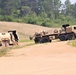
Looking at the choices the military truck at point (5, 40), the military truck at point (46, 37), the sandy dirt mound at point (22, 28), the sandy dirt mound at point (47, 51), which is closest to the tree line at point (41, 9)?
the sandy dirt mound at point (22, 28)

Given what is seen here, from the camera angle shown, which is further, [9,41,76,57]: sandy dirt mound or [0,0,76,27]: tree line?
[0,0,76,27]: tree line

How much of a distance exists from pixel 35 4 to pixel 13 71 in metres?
119

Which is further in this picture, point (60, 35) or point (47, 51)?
point (60, 35)

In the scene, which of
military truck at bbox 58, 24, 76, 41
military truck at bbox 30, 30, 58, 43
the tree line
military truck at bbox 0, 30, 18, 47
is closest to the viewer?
military truck at bbox 0, 30, 18, 47

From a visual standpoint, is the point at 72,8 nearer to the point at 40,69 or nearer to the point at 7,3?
the point at 7,3

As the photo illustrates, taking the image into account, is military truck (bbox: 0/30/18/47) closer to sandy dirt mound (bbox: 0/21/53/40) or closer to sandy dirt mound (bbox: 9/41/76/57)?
sandy dirt mound (bbox: 9/41/76/57)

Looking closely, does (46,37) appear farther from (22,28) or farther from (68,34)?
(22,28)

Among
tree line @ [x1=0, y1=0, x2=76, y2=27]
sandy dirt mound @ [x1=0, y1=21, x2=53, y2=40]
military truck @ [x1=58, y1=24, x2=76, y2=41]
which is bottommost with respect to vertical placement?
sandy dirt mound @ [x1=0, y1=21, x2=53, y2=40]

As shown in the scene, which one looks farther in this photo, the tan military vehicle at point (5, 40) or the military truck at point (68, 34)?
the military truck at point (68, 34)

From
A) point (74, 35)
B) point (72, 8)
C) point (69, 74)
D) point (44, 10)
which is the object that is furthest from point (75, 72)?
point (72, 8)

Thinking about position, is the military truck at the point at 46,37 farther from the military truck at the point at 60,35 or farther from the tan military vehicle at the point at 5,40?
the tan military vehicle at the point at 5,40

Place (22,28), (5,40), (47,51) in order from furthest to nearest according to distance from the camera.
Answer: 1. (22,28)
2. (5,40)
3. (47,51)

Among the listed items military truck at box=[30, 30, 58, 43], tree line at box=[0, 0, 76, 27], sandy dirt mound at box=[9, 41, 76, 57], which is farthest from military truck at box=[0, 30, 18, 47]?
tree line at box=[0, 0, 76, 27]

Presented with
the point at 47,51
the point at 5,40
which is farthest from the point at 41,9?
the point at 47,51
